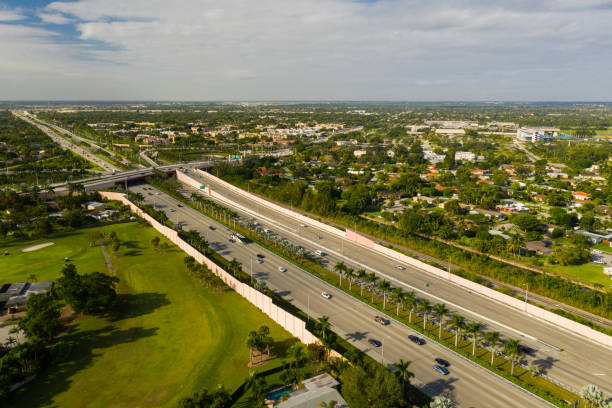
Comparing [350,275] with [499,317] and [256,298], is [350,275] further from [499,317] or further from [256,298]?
[499,317]

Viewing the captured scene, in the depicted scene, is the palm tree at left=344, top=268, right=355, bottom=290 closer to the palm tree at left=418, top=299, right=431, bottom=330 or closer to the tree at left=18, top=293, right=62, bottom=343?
the palm tree at left=418, top=299, right=431, bottom=330

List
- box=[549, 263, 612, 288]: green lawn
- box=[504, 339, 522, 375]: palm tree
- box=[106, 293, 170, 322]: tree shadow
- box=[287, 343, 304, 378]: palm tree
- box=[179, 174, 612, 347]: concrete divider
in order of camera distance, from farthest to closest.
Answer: box=[549, 263, 612, 288]: green lawn → box=[106, 293, 170, 322]: tree shadow → box=[179, 174, 612, 347]: concrete divider → box=[504, 339, 522, 375]: palm tree → box=[287, 343, 304, 378]: palm tree

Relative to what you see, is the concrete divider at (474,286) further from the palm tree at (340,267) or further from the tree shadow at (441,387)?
the tree shadow at (441,387)

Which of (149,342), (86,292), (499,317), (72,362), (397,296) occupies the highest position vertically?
Result: (86,292)

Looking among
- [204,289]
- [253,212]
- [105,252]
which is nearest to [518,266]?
[204,289]

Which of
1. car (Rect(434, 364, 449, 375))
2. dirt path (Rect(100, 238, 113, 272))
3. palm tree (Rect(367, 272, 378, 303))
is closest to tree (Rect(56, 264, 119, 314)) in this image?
dirt path (Rect(100, 238, 113, 272))

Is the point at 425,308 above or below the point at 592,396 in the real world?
above

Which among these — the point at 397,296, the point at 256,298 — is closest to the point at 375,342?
the point at 397,296
